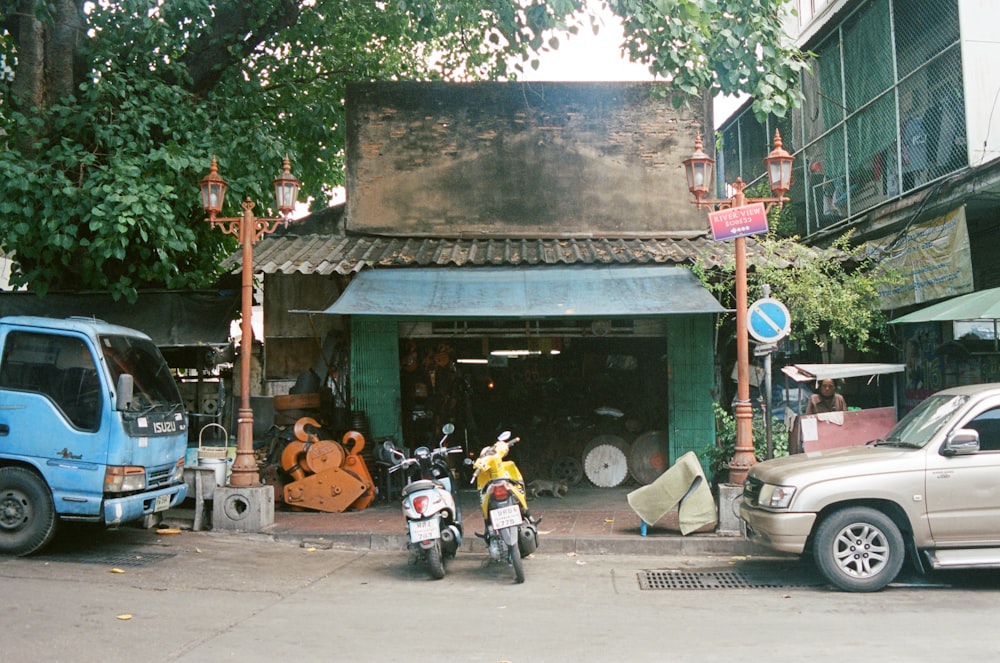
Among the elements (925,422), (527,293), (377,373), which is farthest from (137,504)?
(925,422)

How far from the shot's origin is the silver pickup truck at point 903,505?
696cm

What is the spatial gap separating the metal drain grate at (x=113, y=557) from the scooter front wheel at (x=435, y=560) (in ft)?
9.60

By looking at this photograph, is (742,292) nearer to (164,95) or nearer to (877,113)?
(877,113)

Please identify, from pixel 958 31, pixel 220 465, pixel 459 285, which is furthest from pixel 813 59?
pixel 220 465

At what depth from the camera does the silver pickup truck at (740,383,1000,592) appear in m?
6.96

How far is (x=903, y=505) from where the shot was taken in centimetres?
700

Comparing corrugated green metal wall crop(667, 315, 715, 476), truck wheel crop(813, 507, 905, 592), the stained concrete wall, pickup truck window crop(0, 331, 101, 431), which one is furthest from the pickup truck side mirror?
pickup truck window crop(0, 331, 101, 431)

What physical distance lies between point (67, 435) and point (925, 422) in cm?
840

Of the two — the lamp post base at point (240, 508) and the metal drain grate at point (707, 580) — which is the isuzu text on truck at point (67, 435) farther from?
the metal drain grate at point (707, 580)

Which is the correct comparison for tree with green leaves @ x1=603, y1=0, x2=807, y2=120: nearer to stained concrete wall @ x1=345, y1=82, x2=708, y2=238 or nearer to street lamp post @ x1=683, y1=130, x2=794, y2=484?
street lamp post @ x1=683, y1=130, x2=794, y2=484

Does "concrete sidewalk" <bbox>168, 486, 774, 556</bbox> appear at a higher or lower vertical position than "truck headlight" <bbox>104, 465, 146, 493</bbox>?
lower

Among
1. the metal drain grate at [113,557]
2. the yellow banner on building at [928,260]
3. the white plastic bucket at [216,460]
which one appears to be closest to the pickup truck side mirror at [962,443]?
the yellow banner on building at [928,260]

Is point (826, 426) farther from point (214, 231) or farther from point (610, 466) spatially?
point (214, 231)

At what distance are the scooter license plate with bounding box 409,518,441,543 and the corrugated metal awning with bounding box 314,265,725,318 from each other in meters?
2.98
